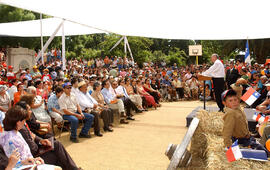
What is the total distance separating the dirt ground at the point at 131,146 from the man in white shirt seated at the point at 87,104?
0.27 m

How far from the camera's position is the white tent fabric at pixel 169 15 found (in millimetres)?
7875

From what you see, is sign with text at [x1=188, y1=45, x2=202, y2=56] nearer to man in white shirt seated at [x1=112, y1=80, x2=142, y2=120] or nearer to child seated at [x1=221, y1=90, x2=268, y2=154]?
man in white shirt seated at [x1=112, y1=80, x2=142, y2=120]

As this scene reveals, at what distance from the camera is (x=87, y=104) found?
5770mm

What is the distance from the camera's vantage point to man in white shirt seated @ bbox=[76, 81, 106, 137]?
18.4 ft

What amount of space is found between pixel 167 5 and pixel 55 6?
3843mm

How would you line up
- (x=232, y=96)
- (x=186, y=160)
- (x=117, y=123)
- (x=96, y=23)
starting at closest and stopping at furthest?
(x=232, y=96) < (x=186, y=160) < (x=117, y=123) < (x=96, y=23)

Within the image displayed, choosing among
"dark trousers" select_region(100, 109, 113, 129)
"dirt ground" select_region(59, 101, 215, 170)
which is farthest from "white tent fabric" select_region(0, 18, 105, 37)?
"dirt ground" select_region(59, 101, 215, 170)

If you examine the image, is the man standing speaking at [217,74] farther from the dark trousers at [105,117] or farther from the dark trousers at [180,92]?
the dark trousers at [180,92]

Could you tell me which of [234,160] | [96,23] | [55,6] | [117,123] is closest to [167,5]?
[96,23]

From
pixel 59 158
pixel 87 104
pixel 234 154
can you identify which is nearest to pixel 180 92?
pixel 87 104

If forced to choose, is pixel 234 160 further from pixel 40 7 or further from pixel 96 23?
pixel 96 23

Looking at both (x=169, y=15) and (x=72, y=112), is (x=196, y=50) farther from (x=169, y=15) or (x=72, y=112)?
(x=72, y=112)

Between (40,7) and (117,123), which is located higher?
(40,7)

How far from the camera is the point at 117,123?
6961 millimetres
